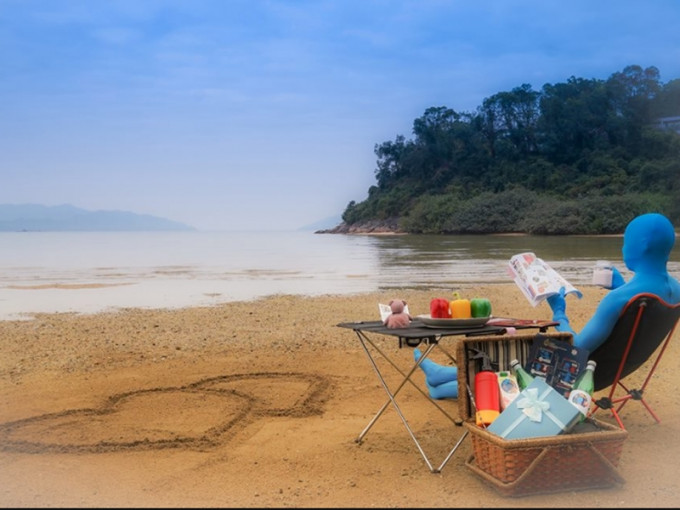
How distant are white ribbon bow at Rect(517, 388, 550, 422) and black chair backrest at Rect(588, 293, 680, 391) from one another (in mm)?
726

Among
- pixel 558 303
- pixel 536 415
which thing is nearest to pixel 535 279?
pixel 558 303

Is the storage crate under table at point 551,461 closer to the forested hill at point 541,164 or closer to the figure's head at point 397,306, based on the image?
the figure's head at point 397,306

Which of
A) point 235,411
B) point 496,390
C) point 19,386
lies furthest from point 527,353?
point 19,386

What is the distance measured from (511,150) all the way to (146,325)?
82085 millimetres

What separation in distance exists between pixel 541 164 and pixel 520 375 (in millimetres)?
81491

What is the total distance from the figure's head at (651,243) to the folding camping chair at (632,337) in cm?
24

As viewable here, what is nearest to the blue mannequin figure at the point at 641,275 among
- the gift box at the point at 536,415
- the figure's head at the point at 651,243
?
the figure's head at the point at 651,243

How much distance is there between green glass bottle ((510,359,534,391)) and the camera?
4.08 metres

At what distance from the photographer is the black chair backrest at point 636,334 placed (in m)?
4.05

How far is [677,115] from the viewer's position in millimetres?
80000

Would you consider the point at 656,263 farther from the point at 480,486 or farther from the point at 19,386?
the point at 19,386

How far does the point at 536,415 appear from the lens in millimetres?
3693

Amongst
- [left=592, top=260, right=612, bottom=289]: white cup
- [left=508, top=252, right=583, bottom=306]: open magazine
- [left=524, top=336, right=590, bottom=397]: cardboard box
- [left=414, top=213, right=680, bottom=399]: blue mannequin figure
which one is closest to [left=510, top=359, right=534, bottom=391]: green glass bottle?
[left=524, top=336, right=590, bottom=397]: cardboard box

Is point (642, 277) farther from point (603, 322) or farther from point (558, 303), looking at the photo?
point (558, 303)
